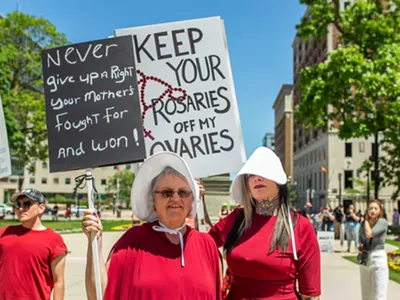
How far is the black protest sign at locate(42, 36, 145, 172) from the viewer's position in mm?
3725

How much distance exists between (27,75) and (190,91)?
4185 cm

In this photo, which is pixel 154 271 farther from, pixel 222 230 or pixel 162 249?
pixel 222 230

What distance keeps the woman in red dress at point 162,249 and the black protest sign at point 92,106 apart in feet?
1.76

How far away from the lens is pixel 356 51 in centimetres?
2484

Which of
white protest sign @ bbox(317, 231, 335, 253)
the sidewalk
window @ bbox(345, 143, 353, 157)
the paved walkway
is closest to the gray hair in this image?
the paved walkway

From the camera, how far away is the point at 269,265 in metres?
3.74

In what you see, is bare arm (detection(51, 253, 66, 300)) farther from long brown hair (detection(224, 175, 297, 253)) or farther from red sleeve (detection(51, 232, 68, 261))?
long brown hair (detection(224, 175, 297, 253))

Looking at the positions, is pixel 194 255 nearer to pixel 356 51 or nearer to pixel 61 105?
pixel 61 105

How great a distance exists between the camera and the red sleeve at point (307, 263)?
3.82m

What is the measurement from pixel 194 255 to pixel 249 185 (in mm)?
1078

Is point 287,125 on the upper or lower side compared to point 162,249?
upper

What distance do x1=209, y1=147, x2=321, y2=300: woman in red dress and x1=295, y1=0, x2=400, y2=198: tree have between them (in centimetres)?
2028

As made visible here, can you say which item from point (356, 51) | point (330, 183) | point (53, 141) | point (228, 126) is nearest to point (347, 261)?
point (356, 51)

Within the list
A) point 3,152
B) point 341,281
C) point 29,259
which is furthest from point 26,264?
point 341,281
